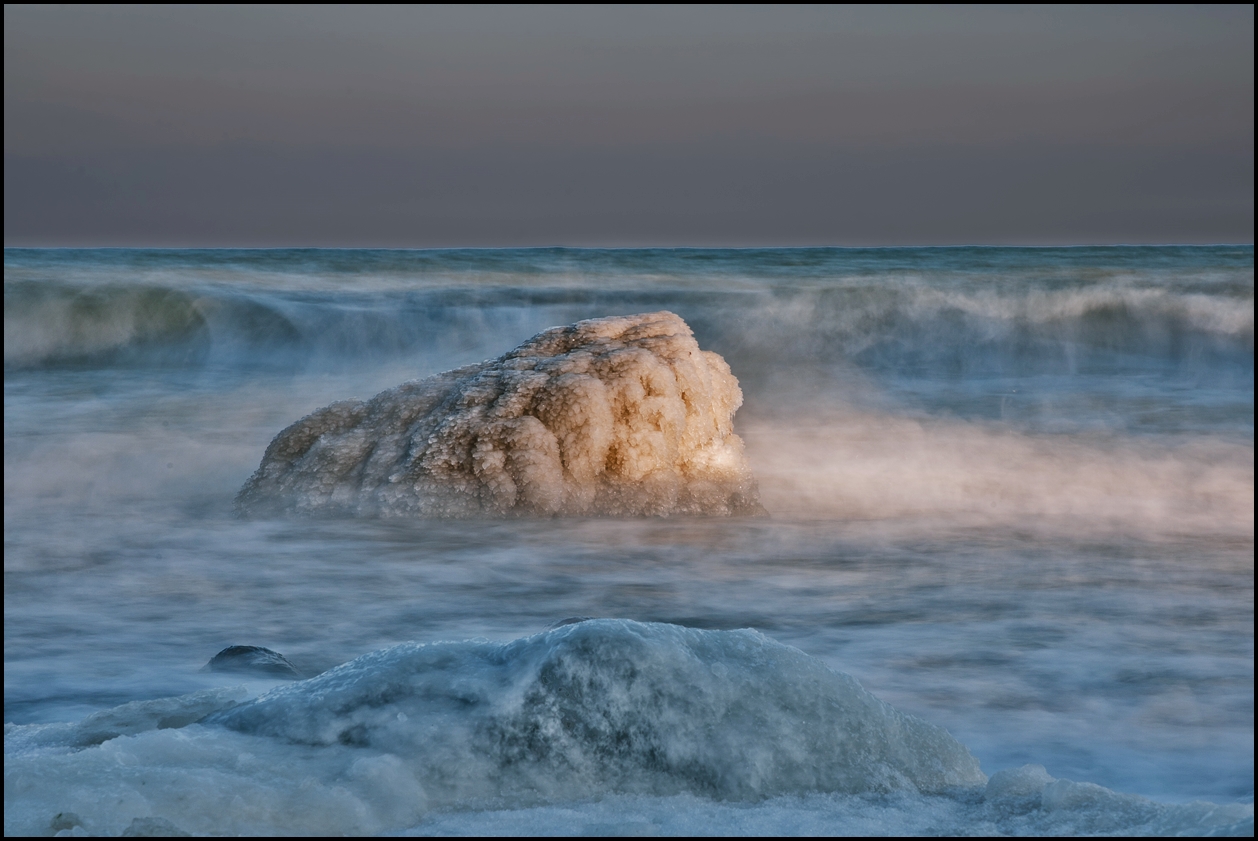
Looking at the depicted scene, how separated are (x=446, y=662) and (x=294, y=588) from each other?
2288 mm

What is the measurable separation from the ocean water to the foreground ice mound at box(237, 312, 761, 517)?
17 centimetres

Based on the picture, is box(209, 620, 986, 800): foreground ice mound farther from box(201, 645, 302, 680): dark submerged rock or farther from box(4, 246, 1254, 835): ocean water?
box(201, 645, 302, 680): dark submerged rock

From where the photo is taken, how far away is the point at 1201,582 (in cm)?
503

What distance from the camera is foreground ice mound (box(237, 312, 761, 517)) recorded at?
5.72 metres

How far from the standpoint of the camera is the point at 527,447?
575 centimetres

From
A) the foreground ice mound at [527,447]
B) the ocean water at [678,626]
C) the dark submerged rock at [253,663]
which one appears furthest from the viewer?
the foreground ice mound at [527,447]

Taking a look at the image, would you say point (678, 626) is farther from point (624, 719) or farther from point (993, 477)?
point (993, 477)

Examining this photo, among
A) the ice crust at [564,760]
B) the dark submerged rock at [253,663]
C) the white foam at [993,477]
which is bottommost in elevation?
the white foam at [993,477]

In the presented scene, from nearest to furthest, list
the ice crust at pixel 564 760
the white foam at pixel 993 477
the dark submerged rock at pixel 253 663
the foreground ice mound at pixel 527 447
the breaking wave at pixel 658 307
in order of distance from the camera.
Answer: the ice crust at pixel 564 760
the dark submerged rock at pixel 253 663
the foreground ice mound at pixel 527 447
the white foam at pixel 993 477
the breaking wave at pixel 658 307

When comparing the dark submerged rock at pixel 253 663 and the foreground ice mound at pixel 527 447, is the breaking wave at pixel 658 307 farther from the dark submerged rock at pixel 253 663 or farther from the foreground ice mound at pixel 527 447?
the dark submerged rock at pixel 253 663

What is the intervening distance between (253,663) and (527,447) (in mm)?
2369

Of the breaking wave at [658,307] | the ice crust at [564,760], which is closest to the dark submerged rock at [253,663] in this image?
the ice crust at [564,760]

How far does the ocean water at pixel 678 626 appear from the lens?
7.94 feet

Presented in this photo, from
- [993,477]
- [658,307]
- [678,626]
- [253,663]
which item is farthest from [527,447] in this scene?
[658,307]
